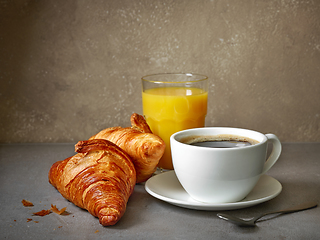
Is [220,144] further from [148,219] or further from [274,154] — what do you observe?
[148,219]

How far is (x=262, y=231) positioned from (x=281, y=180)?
1.02 ft

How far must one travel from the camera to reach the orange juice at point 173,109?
2.99ft

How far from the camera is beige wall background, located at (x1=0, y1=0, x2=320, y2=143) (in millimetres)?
1212

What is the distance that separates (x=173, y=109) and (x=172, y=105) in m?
0.01

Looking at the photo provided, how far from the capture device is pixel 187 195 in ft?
2.46

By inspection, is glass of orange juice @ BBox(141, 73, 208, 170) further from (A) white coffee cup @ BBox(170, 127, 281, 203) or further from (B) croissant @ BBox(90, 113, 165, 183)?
(A) white coffee cup @ BBox(170, 127, 281, 203)

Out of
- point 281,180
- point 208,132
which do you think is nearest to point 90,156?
point 208,132

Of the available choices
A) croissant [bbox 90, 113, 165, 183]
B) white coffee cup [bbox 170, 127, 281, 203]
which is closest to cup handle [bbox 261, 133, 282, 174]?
white coffee cup [bbox 170, 127, 281, 203]

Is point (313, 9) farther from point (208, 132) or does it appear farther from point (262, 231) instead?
point (262, 231)

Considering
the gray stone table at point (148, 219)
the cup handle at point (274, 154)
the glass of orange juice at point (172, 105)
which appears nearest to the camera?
the gray stone table at point (148, 219)

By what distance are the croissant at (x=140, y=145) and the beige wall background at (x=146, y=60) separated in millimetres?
415

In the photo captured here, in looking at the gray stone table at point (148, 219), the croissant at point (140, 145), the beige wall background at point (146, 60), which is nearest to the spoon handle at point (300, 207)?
the gray stone table at point (148, 219)

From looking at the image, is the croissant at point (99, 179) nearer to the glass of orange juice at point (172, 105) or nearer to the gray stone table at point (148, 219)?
the gray stone table at point (148, 219)

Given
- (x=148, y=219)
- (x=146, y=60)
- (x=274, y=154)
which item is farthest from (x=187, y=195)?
(x=146, y=60)
